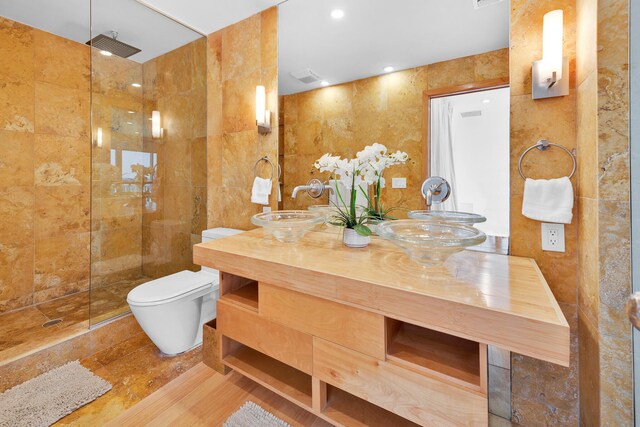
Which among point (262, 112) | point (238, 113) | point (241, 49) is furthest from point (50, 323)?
point (241, 49)

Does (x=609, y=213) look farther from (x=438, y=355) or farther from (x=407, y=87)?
(x=407, y=87)

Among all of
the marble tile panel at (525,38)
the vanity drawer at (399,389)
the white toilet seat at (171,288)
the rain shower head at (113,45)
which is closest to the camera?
the vanity drawer at (399,389)

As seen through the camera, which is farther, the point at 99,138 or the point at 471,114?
the point at 99,138

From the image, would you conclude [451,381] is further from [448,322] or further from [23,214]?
[23,214]

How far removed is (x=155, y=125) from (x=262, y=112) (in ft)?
3.78

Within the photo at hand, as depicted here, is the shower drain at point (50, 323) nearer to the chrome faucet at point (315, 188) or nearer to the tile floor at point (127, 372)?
the tile floor at point (127, 372)

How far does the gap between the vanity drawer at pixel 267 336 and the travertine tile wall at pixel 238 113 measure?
1000 mm

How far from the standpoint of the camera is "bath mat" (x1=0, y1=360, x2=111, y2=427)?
4.60 feet

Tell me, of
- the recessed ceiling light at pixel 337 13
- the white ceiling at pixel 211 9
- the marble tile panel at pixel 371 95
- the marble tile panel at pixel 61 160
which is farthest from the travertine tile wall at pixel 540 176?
the marble tile panel at pixel 61 160

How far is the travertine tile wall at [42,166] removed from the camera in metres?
2.38

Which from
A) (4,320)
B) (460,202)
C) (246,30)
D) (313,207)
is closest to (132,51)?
(246,30)

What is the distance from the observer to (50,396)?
1.55 metres

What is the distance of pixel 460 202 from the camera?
1.46m

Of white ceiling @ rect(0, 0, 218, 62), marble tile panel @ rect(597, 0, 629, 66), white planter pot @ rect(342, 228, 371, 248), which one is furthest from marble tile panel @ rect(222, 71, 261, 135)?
marble tile panel @ rect(597, 0, 629, 66)
